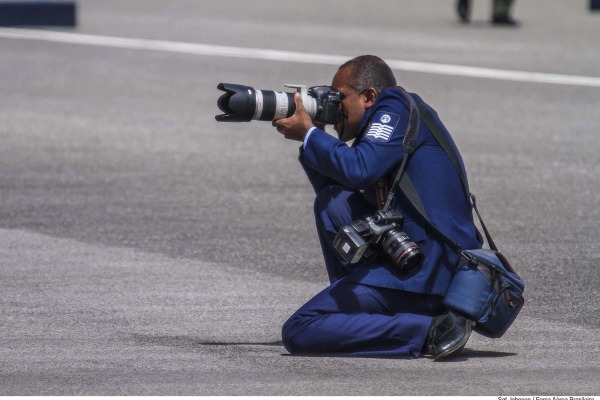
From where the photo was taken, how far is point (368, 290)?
5996mm

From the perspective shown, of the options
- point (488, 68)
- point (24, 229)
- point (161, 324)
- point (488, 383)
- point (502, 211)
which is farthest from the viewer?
point (488, 68)

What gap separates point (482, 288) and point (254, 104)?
120cm

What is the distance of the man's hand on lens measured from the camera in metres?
6.02

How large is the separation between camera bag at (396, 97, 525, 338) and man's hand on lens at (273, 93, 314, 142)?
1.50 ft

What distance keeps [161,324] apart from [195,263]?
158 centimetres

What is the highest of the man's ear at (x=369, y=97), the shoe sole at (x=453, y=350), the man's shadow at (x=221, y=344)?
the man's ear at (x=369, y=97)

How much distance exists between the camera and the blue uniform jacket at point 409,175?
19.2ft

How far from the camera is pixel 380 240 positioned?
588cm

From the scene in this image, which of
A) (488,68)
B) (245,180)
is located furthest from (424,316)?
(488,68)

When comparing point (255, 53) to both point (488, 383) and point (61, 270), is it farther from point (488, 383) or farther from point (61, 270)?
point (488, 383)

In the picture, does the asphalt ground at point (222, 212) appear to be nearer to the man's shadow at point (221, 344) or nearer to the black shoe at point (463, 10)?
the man's shadow at point (221, 344)

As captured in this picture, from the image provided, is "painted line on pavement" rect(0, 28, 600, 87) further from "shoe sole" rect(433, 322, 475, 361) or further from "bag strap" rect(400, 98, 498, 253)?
"shoe sole" rect(433, 322, 475, 361)

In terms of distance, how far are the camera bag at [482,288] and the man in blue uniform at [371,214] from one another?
0.04m

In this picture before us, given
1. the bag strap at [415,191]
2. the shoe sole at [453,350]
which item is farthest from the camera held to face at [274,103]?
the shoe sole at [453,350]
